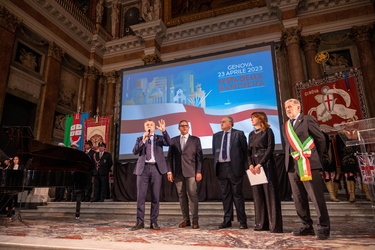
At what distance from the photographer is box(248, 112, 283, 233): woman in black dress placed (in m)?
2.99

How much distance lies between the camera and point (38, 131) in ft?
29.3

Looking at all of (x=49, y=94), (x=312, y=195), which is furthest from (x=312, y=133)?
Result: (x=49, y=94)

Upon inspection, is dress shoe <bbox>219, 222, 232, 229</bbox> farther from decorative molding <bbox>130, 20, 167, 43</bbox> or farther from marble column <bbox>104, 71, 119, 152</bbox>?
decorative molding <bbox>130, 20, 167, 43</bbox>

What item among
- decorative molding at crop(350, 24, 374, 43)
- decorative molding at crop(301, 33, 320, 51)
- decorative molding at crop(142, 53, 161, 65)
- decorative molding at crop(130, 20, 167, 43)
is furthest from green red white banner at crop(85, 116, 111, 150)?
decorative molding at crop(350, 24, 374, 43)

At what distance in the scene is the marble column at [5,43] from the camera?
7766mm

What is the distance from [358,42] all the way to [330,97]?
3371mm

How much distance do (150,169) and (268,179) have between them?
5.24ft

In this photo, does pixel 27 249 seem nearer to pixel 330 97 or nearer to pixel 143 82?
pixel 143 82

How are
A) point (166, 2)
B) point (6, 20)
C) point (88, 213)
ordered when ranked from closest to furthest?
point (88, 213) < point (6, 20) < point (166, 2)

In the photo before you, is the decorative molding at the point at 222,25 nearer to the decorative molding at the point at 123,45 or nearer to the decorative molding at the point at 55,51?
the decorative molding at the point at 123,45

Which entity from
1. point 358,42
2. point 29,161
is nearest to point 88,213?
point 29,161

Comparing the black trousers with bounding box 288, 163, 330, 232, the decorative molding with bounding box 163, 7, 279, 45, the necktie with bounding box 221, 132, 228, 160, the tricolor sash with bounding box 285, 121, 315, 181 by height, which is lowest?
the black trousers with bounding box 288, 163, 330, 232

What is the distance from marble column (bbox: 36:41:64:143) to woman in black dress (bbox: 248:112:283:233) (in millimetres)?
8245

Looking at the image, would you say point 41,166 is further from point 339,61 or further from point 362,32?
point 362,32
